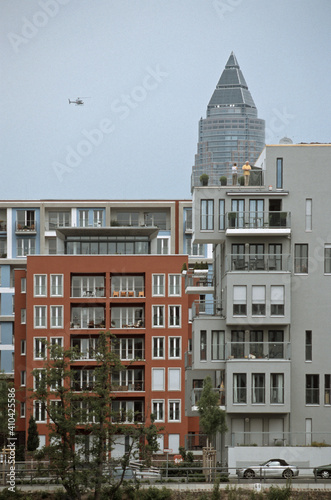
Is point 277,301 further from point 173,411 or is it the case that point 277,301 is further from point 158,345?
point 173,411

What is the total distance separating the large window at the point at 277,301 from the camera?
69500 mm

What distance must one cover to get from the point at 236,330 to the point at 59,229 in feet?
112

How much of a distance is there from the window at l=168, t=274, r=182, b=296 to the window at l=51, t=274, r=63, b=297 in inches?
376

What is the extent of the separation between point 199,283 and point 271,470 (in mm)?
21080

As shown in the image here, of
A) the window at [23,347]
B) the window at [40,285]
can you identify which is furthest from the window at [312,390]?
the window at [23,347]

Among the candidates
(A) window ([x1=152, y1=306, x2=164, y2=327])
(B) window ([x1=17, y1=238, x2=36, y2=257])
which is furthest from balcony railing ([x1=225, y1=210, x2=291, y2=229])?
(B) window ([x1=17, y1=238, x2=36, y2=257])

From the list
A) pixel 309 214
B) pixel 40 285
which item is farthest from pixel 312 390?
pixel 40 285

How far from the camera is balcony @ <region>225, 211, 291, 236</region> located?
69.7 metres

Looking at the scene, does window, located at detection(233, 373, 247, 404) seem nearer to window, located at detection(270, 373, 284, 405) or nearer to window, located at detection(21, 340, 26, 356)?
window, located at detection(270, 373, 284, 405)

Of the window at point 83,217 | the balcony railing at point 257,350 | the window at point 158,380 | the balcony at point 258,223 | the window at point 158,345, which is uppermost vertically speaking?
the window at point 83,217

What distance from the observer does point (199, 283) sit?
8044cm

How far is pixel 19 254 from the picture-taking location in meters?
132

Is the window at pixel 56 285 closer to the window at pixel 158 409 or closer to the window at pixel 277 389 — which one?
the window at pixel 158 409

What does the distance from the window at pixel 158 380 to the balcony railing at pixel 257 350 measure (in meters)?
27.6
